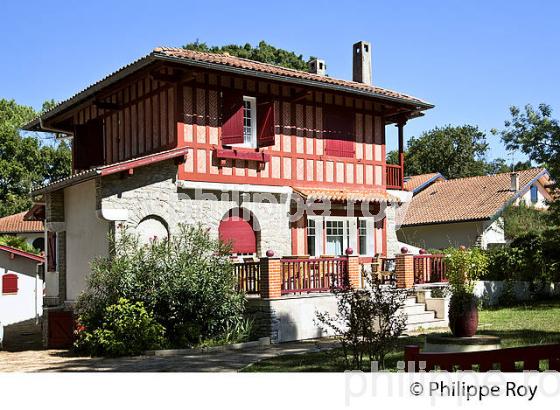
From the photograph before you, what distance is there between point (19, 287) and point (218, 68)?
1510 cm

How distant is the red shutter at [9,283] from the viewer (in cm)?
2700

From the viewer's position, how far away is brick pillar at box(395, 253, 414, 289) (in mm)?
18781

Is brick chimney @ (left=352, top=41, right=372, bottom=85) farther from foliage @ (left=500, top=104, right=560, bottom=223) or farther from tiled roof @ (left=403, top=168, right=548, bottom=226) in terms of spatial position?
tiled roof @ (left=403, top=168, right=548, bottom=226)

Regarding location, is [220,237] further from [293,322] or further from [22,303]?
[22,303]

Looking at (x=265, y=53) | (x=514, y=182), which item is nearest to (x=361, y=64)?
(x=514, y=182)

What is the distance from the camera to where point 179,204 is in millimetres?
17516

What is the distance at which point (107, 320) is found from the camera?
1494 cm

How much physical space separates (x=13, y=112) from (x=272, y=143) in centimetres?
3887

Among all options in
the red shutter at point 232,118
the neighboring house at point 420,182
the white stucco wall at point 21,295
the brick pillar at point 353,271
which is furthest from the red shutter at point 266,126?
the neighboring house at point 420,182

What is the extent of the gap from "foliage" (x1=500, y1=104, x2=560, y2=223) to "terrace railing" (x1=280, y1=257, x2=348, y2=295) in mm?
6524

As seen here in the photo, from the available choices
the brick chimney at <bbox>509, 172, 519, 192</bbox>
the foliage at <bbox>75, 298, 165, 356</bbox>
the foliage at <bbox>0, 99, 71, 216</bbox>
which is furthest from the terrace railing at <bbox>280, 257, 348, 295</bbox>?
the foliage at <bbox>0, 99, 71, 216</bbox>

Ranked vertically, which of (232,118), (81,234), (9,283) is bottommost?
(9,283)

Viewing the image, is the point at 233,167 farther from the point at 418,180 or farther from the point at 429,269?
the point at 418,180

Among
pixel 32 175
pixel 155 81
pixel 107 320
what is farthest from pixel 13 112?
pixel 107 320
